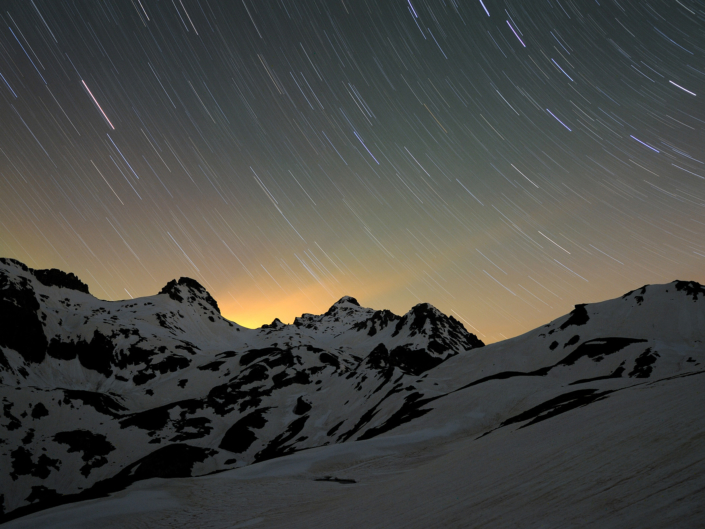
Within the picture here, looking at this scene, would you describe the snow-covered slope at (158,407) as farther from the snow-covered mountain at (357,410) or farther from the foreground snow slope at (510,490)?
the foreground snow slope at (510,490)

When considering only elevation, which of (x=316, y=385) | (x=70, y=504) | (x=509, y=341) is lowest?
(x=70, y=504)

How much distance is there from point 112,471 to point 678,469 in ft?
374

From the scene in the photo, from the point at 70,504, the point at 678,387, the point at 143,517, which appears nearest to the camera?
the point at 143,517

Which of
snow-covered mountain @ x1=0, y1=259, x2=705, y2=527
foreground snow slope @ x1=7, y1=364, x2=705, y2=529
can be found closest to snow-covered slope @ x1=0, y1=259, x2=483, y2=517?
snow-covered mountain @ x1=0, y1=259, x2=705, y2=527

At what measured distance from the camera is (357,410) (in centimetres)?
9494

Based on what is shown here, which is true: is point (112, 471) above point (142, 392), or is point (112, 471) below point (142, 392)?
below

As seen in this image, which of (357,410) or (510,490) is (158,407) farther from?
(510,490)

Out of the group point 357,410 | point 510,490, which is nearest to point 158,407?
point 357,410

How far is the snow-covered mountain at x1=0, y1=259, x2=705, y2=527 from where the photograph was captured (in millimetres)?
14836

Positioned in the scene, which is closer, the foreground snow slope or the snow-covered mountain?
the foreground snow slope

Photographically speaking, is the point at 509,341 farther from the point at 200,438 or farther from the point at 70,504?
the point at 70,504

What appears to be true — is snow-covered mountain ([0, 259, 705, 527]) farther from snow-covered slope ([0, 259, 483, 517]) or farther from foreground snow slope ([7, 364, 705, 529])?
snow-covered slope ([0, 259, 483, 517])

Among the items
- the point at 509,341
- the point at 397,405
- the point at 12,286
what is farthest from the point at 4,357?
the point at 509,341

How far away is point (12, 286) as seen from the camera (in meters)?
194
